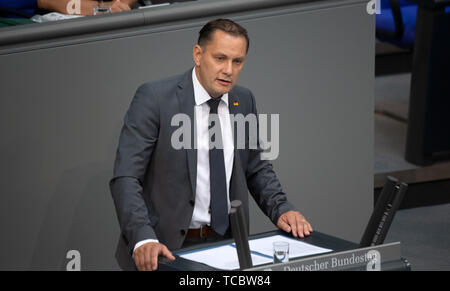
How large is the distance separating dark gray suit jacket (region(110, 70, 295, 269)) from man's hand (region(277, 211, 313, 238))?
56 millimetres

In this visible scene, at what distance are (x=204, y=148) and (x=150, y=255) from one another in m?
0.60

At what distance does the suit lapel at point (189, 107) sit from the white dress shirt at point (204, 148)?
16 mm

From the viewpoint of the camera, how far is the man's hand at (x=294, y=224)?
2734 mm

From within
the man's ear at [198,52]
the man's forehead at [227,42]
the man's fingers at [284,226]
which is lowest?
the man's fingers at [284,226]

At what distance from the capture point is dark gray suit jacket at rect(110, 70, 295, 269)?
2.84 m

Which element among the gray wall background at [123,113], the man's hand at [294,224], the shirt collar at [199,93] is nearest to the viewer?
the man's hand at [294,224]

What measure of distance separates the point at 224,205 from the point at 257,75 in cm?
93

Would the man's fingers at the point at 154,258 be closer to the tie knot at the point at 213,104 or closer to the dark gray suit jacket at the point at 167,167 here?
the dark gray suit jacket at the point at 167,167

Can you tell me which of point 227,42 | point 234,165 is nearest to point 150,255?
point 234,165

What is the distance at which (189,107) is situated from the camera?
2.96 meters

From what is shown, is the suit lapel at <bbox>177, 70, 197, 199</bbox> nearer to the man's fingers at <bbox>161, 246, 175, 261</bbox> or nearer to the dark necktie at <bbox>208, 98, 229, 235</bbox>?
the dark necktie at <bbox>208, 98, 229, 235</bbox>

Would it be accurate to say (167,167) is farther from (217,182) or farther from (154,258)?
(154,258)

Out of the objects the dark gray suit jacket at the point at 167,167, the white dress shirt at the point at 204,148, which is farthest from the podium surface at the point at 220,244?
the white dress shirt at the point at 204,148
